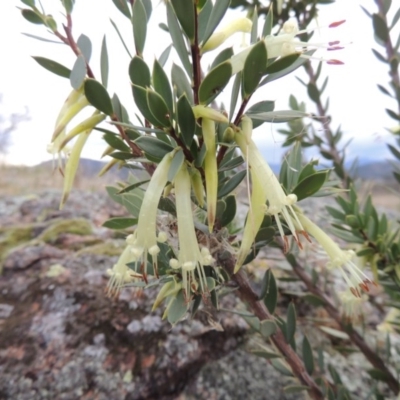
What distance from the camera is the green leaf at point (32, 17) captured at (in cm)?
55

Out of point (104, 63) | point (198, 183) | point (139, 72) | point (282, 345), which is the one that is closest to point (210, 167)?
point (198, 183)

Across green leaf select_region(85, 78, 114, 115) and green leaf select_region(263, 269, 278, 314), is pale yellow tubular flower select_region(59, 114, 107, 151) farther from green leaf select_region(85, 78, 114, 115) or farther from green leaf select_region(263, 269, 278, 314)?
green leaf select_region(263, 269, 278, 314)

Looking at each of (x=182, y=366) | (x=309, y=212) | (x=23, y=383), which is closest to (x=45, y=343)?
(x=23, y=383)

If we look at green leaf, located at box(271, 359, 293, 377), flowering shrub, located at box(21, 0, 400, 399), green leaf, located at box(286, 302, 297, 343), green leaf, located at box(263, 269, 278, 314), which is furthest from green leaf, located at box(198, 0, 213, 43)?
green leaf, located at box(271, 359, 293, 377)

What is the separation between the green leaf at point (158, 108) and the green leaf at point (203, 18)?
0.41 ft

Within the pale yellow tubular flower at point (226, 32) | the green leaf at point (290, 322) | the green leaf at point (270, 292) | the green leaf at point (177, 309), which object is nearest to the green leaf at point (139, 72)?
the pale yellow tubular flower at point (226, 32)

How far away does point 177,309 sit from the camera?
0.58 m

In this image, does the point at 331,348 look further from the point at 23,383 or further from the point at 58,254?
the point at 58,254

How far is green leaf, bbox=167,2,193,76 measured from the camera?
18.7 inches

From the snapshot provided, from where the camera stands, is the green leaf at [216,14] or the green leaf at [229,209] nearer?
the green leaf at [216,14]

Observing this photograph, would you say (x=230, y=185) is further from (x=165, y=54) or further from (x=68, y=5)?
(x=68, y=5)

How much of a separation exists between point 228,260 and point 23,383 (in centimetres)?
66

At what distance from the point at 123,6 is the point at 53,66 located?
0.15m

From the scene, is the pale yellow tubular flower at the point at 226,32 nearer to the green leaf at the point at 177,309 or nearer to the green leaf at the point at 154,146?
the green leaf at the point at 154,146
